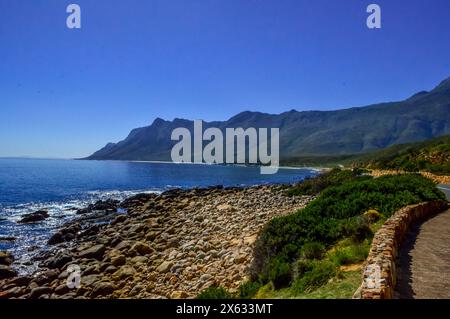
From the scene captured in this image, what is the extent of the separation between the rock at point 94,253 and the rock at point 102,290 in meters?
4.89

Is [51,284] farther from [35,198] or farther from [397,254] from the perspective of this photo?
[35,198]

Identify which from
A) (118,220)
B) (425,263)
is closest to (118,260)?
(118,220)

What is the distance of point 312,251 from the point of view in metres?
10.4

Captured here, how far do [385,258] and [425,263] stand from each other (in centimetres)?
193

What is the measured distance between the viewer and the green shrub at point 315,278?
26.1ft

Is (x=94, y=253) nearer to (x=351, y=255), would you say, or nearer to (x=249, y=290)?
(x=249, y=290)

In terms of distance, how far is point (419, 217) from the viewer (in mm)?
14305

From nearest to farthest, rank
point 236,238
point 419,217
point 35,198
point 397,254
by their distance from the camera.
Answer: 1. point 397,254
2. point 419,217
3. point 236,238
4. point 35,198

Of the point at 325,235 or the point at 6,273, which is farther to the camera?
the point at 6,273

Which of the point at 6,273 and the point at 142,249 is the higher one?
the point at 142,249

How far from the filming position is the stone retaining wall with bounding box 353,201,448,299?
602 cm
